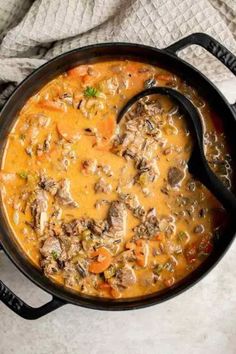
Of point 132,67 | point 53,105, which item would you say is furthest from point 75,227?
point 132,67

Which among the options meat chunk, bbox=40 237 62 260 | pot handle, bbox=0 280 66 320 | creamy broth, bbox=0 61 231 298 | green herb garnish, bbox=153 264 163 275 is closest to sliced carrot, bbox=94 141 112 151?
creamy broth, bbox=0 61 231 298

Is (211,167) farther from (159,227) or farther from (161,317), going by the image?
(161,317)

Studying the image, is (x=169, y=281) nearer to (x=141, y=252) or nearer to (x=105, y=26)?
(x=141, y=252)

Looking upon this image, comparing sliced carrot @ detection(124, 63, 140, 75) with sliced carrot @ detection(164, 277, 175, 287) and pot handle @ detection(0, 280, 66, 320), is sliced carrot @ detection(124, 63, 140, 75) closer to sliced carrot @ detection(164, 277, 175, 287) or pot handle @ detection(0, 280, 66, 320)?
sliced carrot @ detection(164, 277, 175, 287)

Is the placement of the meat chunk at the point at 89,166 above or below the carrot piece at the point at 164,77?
below

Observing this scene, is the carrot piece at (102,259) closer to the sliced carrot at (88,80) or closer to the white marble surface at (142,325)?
the white marble surface at (142,325)

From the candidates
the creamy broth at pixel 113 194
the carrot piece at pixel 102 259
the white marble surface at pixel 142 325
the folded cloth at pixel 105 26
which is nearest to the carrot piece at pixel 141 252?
the creamy broth at pixel 113 194

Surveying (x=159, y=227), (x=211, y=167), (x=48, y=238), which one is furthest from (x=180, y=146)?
(x=48, y=238)
